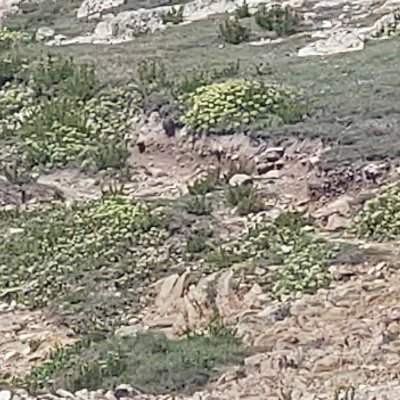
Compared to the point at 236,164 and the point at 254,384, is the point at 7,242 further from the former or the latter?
the point at 254,384

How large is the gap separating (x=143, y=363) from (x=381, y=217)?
2801mm

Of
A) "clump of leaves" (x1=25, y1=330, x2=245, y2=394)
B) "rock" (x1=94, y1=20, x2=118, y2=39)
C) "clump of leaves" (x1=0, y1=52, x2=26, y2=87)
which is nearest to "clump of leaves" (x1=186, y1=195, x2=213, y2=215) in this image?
"clump of leaves" (x1=25, y1=330, x2=245, y2=394)

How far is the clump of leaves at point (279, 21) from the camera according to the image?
55.2 ft

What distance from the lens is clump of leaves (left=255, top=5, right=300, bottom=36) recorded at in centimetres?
1683

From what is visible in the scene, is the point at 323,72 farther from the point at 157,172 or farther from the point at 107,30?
the point at 107,30

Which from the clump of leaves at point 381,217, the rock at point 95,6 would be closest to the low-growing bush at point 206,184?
the clump of leaves at point 381,217

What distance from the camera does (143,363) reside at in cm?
828

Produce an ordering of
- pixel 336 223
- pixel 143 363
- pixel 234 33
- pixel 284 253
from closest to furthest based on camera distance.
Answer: pixel 143 363 < pixel 284 253 < pixel 336 223 < pixel 234 33

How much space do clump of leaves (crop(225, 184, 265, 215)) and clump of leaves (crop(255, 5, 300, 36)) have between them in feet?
17.8

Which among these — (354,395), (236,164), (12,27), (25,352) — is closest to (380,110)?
(236,164)

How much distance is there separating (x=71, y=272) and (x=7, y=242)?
927 millimetres

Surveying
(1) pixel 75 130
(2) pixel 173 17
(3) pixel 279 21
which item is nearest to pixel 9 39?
(2) pixel 173 17

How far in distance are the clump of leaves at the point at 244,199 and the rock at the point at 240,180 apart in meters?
0.15

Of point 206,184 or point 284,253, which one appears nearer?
point 284,253
